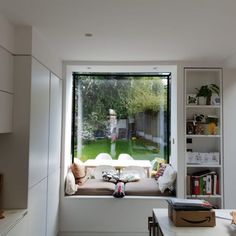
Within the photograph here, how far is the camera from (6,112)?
2.46 m

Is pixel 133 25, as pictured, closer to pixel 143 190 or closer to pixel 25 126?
pixel 25 126

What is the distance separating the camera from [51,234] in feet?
11.5

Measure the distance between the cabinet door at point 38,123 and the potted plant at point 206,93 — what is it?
225cm

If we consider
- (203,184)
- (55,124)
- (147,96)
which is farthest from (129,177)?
(55,124)

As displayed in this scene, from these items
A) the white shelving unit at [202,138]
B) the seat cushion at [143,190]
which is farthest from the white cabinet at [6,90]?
the white shelving unit at [202,138]

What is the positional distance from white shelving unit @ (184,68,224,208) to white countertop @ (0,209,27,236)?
240cm

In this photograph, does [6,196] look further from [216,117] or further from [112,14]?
[216,117]

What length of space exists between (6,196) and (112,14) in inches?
76.8

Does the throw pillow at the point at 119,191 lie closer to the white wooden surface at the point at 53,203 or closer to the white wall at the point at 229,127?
the white wooden surface at the point at 53,203

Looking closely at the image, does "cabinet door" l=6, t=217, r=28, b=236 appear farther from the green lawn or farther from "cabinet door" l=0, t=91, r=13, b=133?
the green lawn

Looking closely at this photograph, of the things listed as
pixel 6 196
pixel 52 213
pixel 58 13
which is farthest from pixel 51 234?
pixel 58 13

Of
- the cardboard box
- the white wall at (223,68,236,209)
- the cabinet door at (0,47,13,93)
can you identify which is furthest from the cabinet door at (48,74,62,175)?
the white wall at (223,68,236,209)

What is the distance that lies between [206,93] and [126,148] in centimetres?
168

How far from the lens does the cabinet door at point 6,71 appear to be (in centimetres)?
236
